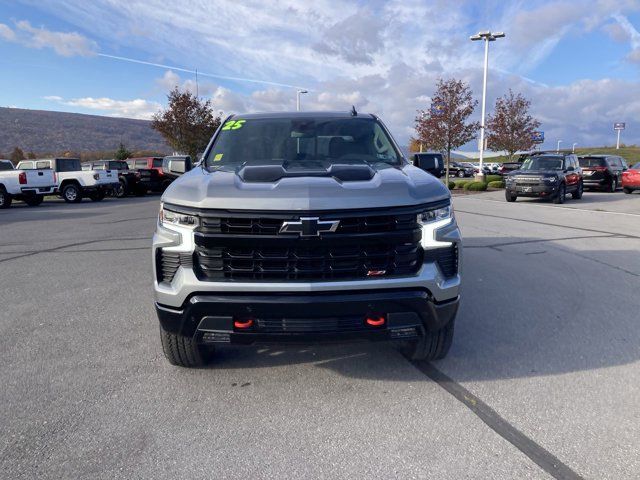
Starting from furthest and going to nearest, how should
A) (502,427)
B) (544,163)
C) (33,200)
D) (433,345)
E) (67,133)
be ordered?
(67,133)
(33,200)
(544,163)
(433,345)
(502,427)

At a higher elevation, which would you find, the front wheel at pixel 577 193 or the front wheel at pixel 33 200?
the front wheel at pixel 577 193

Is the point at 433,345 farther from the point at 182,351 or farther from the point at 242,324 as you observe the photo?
the point at 182,351

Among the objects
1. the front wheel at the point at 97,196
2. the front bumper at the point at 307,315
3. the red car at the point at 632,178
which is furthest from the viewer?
the front wheel at the point at 97,196

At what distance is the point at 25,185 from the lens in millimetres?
19500

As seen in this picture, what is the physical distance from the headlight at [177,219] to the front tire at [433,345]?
1772mm

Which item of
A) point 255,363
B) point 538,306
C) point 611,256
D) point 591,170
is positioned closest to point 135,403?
point 255,363

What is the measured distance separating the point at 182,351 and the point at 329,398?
1.11 metres

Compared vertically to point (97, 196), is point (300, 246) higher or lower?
higher

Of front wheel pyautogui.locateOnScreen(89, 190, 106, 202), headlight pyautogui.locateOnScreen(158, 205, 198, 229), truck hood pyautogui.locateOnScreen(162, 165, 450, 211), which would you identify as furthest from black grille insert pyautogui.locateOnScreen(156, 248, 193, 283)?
front wheel pyautogui.locateOnScreen(89, 190, 106, 202)

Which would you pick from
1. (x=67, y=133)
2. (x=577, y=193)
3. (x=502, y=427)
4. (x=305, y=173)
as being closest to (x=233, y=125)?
(x=305, y=173)

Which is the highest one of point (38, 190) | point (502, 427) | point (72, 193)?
point (38, 190)

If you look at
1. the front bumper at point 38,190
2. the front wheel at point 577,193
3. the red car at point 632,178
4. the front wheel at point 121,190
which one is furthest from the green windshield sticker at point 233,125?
the red car at point 632,178

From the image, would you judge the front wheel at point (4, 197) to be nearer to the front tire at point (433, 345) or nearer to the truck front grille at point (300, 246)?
the truck front grille at point (300, 246)

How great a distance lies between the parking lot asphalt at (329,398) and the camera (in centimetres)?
259
